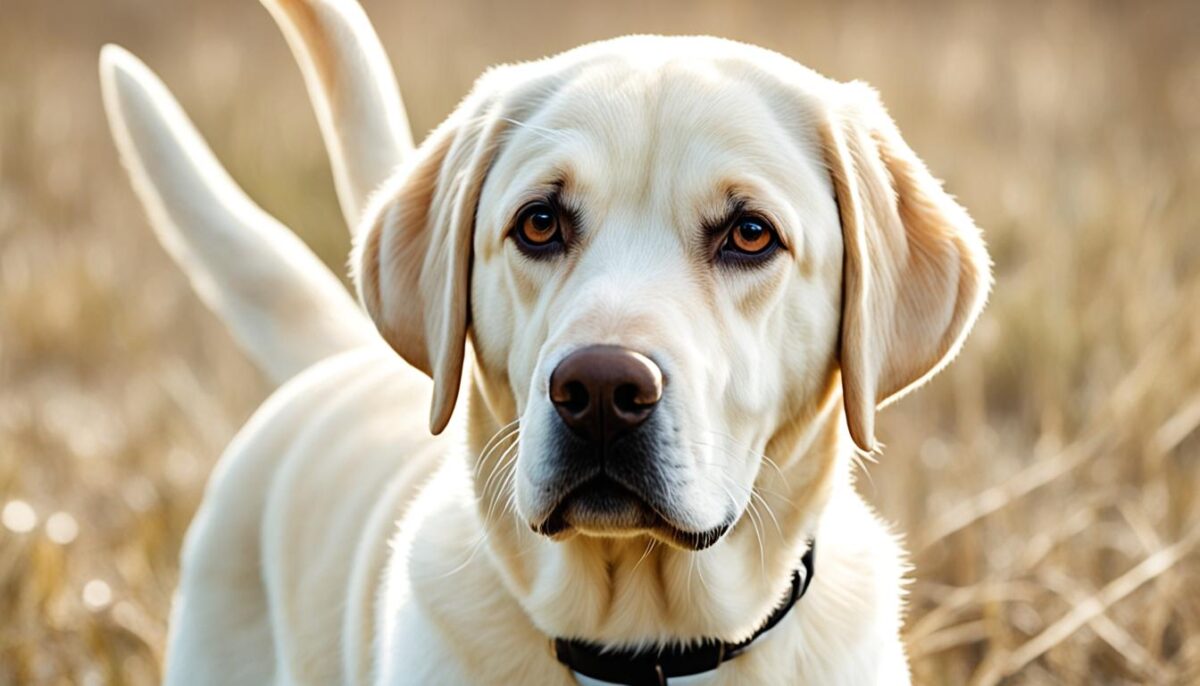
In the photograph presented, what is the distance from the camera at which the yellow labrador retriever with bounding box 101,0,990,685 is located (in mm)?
2496

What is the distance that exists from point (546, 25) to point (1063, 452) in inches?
257

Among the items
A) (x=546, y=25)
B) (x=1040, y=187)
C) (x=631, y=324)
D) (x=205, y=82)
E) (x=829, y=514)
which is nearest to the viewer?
(x=631, y=324)

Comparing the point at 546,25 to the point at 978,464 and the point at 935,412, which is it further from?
the point at 978,464

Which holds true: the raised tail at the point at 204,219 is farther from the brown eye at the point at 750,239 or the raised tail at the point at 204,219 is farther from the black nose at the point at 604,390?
the black nose at the point at 604,390

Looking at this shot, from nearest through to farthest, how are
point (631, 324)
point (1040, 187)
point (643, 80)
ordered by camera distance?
1. point (631, 324)
2. point (643, 80)
3. point (1040, 187)

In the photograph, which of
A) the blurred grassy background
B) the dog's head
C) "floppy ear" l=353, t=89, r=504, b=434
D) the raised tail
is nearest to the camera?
the dog's head

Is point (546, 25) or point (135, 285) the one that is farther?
point (546, 25)

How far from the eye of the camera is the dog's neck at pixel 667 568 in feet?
9.17

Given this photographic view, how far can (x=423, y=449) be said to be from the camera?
3555 mm

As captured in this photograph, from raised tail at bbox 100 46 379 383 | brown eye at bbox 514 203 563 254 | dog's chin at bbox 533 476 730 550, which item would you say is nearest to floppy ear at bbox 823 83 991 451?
dog's chin at bbox 533 476 730 550

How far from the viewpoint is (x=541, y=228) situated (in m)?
2.75

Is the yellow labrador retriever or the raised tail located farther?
the raised tail

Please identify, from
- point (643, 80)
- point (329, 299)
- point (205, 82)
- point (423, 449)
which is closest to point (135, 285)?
point (205, 82)

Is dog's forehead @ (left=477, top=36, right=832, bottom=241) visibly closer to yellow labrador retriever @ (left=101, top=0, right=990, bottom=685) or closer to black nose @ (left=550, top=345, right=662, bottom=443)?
yellow labrador retriever @ (left=101, top=0, right=990, bottom=685)
